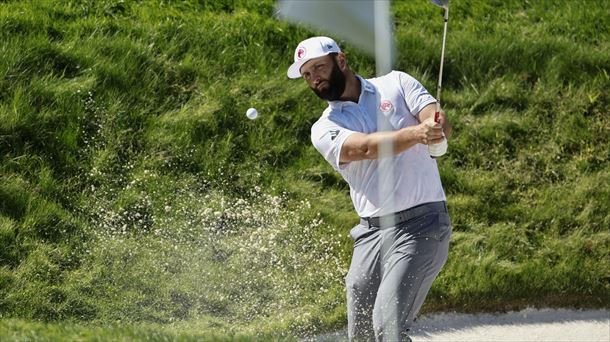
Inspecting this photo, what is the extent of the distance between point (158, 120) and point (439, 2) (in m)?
3.35

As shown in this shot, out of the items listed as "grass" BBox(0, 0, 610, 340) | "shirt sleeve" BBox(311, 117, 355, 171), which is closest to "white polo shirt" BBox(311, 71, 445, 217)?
"shirt sleeve" BBox(311, 117, 355, 171)

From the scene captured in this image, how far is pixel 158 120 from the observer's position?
338 inches

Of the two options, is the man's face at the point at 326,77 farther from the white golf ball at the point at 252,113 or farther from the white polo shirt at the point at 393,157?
the white golf ball at the point at 252,113

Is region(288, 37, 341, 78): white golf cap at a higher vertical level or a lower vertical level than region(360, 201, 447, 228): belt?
higher

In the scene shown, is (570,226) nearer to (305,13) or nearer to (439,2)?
(305,13)

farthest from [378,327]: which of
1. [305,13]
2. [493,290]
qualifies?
[305,13]

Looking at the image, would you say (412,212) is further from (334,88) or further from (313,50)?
(313,50)

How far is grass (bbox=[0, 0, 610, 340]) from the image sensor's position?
7.67 m

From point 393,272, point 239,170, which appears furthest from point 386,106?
point 239,170

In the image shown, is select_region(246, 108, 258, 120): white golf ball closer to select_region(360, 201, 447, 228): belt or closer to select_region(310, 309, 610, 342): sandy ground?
select_region(310, 309, 610, 342): sandy ground

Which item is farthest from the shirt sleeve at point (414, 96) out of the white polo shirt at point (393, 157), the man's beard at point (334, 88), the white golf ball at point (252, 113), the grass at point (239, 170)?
the white golf ball at point (252, 113)

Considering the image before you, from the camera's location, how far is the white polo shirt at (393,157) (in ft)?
A: 19.4

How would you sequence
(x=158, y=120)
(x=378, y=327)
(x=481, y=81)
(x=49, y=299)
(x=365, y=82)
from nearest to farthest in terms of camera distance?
(x=378, y=327) → (x=365, y=82) → (x=49, y=299) → (x=158, y=120) → (x=481, y=81)

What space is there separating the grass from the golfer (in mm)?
1515
